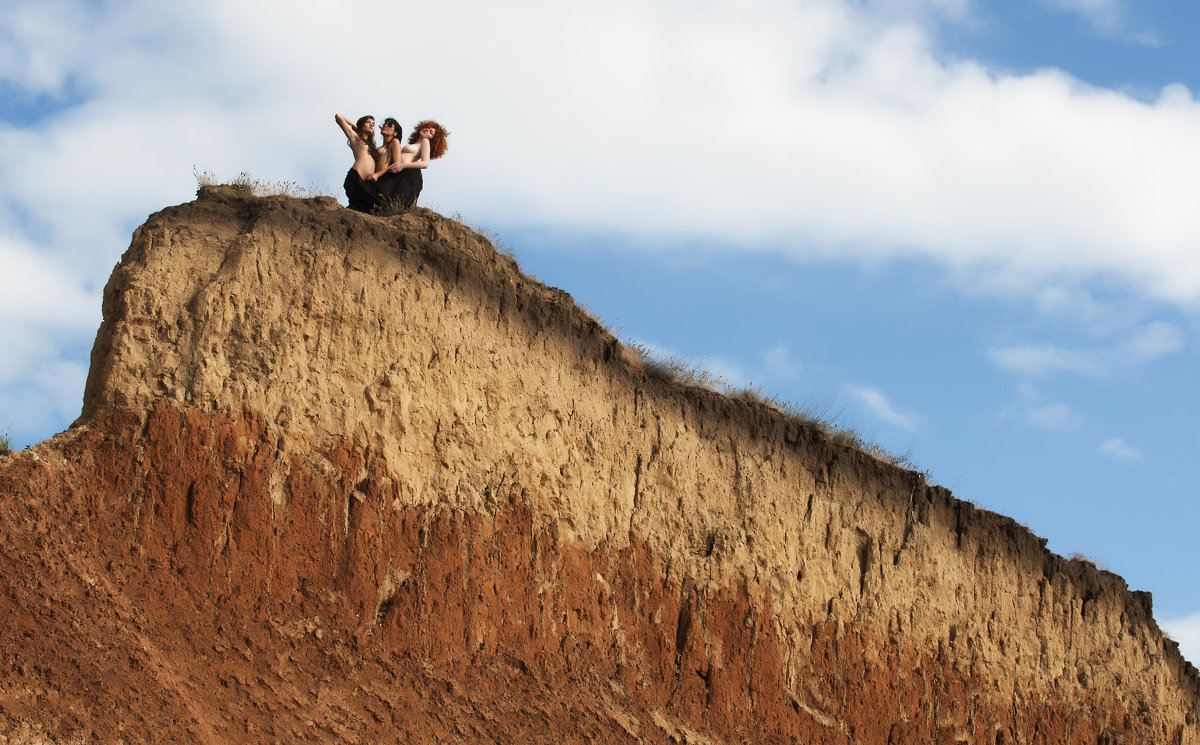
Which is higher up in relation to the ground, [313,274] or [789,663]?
[313,274]

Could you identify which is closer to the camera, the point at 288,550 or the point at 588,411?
the point at 288,550

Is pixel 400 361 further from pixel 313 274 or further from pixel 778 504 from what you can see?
pixel 778 504

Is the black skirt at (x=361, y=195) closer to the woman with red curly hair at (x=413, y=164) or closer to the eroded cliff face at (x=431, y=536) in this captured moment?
the woman with red curly hair at (x=413, y=164)

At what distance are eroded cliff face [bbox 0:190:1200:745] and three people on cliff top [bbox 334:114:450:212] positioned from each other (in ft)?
2.34

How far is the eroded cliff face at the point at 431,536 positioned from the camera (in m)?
10.2

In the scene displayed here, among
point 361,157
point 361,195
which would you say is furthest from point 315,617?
point 361,157

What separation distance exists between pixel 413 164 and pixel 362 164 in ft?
1.91

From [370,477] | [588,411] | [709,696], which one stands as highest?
[588,411]

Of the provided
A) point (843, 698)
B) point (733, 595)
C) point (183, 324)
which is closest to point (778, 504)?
point (733, 595)

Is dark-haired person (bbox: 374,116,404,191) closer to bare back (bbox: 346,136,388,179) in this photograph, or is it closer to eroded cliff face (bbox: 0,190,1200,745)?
bare back (bbox: 346,136,388,179)

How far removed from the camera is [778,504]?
14633 millimetres

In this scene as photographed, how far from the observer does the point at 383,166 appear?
13.6 metres

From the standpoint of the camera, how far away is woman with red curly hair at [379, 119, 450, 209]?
13.4 meters

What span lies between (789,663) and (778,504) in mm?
1894
